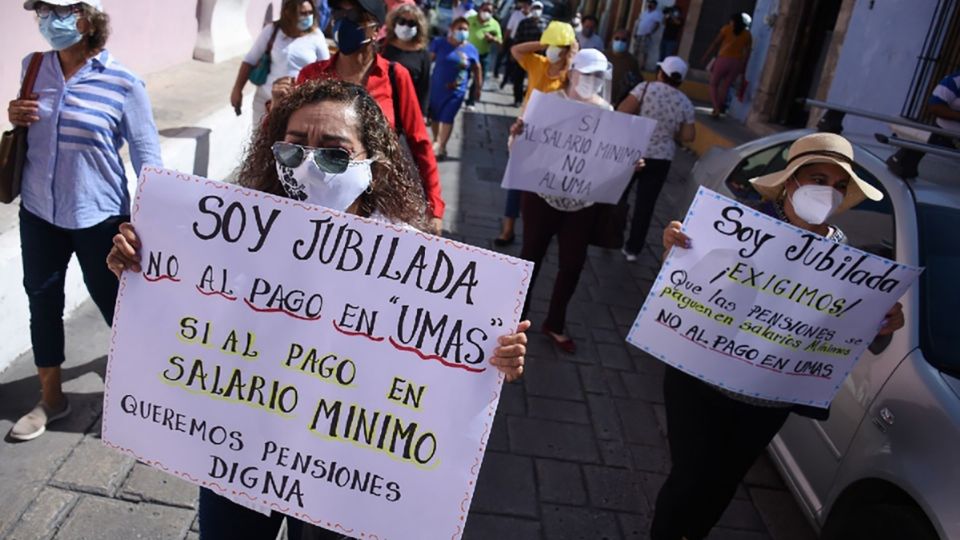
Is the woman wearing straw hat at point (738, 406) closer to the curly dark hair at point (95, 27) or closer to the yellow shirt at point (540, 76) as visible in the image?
the curly dark hair at point (95, 27)

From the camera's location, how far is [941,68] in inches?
338

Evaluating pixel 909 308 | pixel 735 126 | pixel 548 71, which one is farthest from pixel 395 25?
pixel 735 126

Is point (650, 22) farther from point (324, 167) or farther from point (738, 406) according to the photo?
point (324, 167)

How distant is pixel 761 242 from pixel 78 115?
2.71m

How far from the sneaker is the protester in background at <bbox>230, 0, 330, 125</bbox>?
2512 mm

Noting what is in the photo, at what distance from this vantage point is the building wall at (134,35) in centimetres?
539

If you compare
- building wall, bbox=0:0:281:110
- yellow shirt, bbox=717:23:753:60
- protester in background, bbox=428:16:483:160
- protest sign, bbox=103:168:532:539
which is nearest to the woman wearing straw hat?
protest sign, bbox=103:168:532:539

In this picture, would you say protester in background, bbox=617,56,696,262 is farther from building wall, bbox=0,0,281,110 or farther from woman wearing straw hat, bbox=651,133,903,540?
building wall, bbox=0,0,281,110

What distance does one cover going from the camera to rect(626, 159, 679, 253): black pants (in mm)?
6605

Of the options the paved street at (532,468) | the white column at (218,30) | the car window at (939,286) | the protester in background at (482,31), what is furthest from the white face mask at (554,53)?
the protester in background at (482,31)

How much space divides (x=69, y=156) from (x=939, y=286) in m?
3.62

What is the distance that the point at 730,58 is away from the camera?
13.7 meters

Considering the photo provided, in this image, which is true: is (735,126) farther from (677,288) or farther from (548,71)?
(677,288)

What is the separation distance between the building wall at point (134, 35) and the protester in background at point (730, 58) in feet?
26.4
